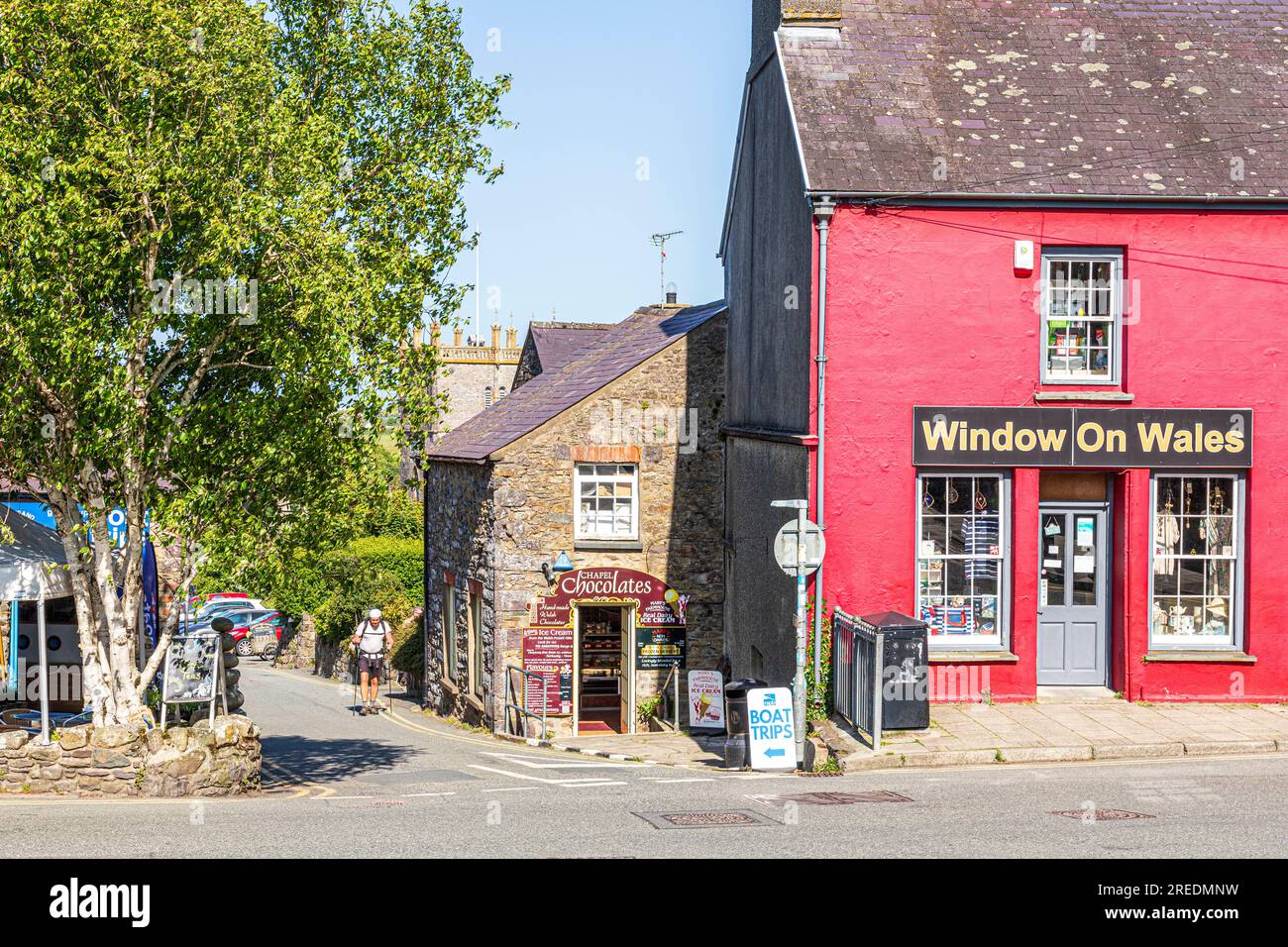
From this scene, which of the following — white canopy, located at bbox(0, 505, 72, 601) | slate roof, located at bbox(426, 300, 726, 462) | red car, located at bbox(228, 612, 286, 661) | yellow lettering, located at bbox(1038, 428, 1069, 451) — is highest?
slate roof, located at bbox(426, 300, 726, 462)

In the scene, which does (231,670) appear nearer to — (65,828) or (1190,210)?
(65,828)

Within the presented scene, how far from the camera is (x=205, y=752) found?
14.6 meters

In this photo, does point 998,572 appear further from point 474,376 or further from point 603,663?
point 474,376

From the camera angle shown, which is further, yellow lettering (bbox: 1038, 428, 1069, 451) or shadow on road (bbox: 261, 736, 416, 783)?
shadow on road (bbox: 261, 736, 416, 783)

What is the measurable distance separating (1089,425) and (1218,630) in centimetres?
323

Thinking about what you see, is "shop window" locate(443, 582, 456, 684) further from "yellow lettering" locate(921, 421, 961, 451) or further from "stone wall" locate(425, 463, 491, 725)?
"yellow lettering" locate(921, 421, 961, 451)

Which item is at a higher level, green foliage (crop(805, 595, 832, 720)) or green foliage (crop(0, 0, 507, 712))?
green foliage (crop(0, 0, 507, 712))

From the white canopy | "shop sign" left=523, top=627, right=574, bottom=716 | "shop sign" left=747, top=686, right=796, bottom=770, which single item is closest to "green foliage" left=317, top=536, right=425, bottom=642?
"shop sign" left=523, top=627, right=574, bottom=716

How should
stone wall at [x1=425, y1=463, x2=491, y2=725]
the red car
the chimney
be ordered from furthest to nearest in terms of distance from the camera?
the red car < stone wall at [x1=425, y1=463, x2=491, y2=725] < the chimney

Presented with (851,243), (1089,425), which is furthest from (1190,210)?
(851,243)

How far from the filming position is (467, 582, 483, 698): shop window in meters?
25.5

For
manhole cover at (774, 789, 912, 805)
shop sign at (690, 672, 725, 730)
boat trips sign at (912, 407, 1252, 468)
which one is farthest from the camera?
shop sign at (690, 672, 725, 730)

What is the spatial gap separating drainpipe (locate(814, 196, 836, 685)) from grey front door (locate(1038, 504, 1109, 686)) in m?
2.97

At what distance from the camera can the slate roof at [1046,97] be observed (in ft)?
57.2
